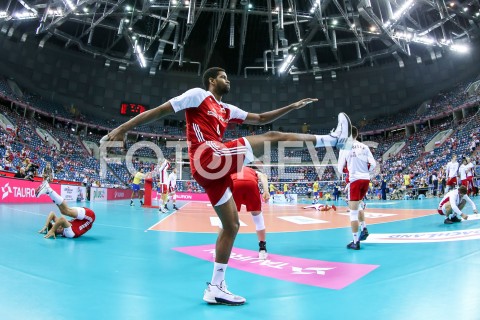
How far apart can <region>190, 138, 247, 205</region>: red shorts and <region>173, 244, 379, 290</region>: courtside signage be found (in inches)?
47.7

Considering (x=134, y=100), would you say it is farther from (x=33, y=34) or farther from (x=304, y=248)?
(x=304, y=248)

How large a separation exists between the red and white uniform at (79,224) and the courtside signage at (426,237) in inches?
190

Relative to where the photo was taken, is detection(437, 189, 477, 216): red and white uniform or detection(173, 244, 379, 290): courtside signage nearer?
detection(173, 244, 379, 290): courtside signage

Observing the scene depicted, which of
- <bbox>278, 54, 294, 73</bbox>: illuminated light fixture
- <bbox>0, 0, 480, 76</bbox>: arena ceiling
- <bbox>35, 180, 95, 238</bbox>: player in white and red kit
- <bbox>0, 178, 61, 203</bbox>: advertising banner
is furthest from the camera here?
<bbox>278, 54, 294, 73</bbox>: illuminated light fixture

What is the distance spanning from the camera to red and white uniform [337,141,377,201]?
5.09m

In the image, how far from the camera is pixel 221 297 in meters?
2.37

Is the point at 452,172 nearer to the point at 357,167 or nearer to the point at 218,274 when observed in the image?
the point at 357,167

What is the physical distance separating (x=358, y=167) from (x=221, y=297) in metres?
3.58

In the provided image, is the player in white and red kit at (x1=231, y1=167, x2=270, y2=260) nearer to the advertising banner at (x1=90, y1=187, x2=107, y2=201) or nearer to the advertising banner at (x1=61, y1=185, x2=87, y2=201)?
the advertising banner at (x1=61, y1=185, x2=87, y2=201)

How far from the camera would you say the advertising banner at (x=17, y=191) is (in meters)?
12.9

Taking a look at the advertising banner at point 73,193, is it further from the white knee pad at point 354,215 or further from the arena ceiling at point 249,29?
the white knee pad at point 354,215

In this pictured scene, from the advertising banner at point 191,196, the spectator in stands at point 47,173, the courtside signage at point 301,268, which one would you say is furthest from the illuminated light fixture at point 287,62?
the courtside signage at point 301,268

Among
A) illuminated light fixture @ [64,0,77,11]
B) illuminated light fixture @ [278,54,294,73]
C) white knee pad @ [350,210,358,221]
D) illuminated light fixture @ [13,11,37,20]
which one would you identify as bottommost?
white knee pad @ [350,210,358,221]

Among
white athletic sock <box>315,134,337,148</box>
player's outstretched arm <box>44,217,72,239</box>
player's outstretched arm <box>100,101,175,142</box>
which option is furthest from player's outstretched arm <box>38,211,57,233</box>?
white athletic sock <box>315,134,337,148</box>
